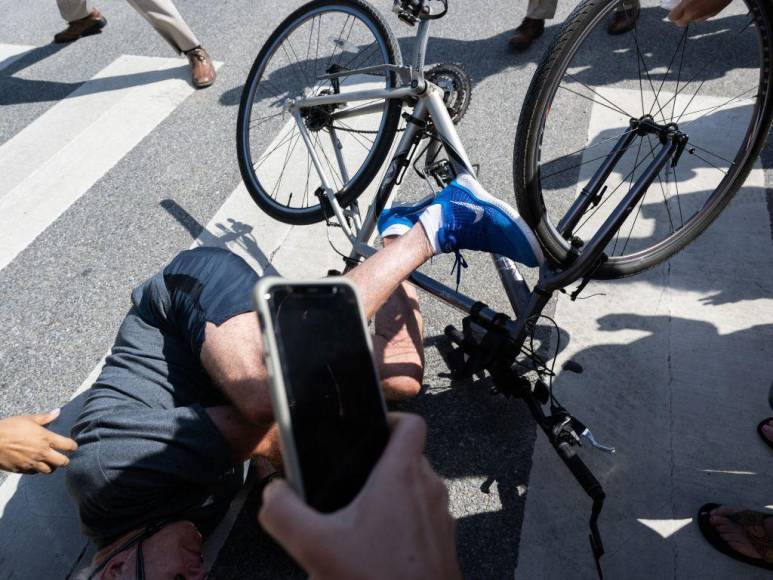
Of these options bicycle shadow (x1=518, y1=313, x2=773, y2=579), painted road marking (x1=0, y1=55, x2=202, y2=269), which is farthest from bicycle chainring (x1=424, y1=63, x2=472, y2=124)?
painted road marking (x1=0, y1=55, x2=202, y2=269)

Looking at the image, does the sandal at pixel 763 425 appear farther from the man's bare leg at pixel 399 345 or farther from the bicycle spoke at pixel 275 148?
the bicycle spoke at pixel 275 148

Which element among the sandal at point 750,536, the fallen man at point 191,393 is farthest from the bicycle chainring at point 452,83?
the sandal at point 750,536

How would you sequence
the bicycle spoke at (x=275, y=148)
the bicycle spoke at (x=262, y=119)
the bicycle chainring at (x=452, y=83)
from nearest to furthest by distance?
the bicycle chainring at (x=452, y=83) < the bicycle spoke at (x=275, y=148) < the bicycle spoke at (x=262, y=119)

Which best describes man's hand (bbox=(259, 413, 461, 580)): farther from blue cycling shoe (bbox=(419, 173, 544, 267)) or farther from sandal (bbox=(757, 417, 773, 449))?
sandal (bbox=(757, 417, 773, 449))

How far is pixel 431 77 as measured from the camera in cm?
213

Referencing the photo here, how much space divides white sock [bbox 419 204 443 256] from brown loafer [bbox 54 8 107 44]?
4.09 metres

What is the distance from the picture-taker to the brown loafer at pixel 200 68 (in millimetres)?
3889

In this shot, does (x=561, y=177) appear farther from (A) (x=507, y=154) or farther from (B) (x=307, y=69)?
(B) (x=307, y=69)

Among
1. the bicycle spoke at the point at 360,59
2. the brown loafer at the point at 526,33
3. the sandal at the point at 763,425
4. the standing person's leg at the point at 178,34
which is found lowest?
the sandal at the point at 763,425

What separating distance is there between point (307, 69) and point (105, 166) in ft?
4.78

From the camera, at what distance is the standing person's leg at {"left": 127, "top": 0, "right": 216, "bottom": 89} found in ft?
12.4

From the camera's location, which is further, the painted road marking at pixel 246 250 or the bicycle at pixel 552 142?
the painted road marking at pixel 246 250

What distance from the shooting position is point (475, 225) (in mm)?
1770

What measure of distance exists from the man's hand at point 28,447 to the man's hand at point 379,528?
1.13 meters
